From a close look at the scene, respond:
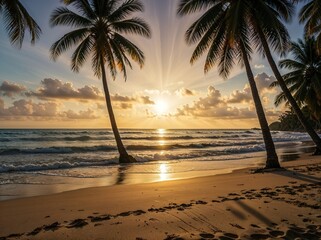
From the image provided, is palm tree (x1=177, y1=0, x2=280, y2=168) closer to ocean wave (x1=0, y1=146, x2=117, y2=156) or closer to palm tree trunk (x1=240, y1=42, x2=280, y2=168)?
palm tree trunk (x1=240, y1=42, x2=280, y2=168)

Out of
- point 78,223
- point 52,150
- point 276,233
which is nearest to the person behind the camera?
point 276,233

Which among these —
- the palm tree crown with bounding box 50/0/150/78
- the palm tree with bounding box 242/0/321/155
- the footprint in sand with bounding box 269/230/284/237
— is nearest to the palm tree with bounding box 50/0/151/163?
the palm tree crown with bounding box 50/0/150/78

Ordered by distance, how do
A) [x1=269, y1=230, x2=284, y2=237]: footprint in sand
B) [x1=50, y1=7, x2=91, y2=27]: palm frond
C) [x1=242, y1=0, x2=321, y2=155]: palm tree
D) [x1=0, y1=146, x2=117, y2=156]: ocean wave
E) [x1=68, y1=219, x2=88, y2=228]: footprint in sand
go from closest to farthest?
[x1=269, y1=230, x2=284, y2=237]: footprint in sand → [x1=68, y1=219, x2=88, y2=228]: footprint in sand → [x1=242, y1=0, x2=321, y2=155]: palm tree → [x1=50, y1=7, x2=91, y2=27]: palm frond → [x1=0, y1=146, x2=117, y2=156]: ocean wave

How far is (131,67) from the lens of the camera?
1825 cm

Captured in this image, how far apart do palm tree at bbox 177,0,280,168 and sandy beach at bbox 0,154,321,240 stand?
15.5ft

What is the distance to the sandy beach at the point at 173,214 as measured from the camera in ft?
14.1

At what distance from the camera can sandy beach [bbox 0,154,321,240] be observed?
14.1 ft

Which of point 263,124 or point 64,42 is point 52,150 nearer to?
point 64,42

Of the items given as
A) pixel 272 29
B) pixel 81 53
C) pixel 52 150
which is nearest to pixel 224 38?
pixel 272 29

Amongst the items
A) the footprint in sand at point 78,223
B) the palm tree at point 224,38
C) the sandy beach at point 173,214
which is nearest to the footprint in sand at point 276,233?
the sandy beach at point 173,214

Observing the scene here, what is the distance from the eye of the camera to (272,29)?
1189 centimetres

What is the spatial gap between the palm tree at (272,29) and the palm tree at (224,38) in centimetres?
46

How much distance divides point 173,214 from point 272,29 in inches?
377

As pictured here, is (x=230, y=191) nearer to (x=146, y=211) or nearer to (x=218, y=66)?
(x=146, y=211)
